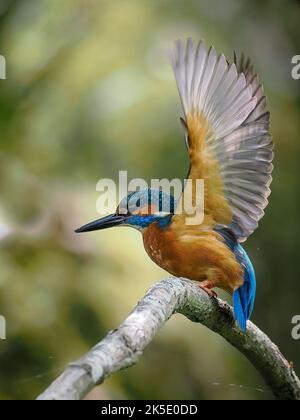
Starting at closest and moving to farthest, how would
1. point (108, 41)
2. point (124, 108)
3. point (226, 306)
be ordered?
point (226, 306) → point (124, 108) → point (108, 41)

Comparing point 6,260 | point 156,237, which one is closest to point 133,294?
point 6,260

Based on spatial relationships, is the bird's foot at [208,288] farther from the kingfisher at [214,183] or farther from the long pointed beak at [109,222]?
the long pointed beak at [109,222]

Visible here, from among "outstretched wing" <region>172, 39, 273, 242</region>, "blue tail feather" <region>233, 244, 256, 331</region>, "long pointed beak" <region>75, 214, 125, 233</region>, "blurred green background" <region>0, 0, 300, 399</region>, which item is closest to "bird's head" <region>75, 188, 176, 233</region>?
"long pointed beak" <region>75, 214, 125, 233</region>

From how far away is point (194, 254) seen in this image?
2.53 meters

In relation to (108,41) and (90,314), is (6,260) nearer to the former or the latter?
(90,314)

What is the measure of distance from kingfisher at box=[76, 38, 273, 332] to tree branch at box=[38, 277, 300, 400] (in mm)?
91

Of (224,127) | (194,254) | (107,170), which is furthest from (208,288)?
(107,170)

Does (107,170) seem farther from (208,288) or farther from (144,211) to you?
(208,288)

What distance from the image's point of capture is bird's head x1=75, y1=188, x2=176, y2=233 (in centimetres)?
254

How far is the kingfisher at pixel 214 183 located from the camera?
96.7 inches

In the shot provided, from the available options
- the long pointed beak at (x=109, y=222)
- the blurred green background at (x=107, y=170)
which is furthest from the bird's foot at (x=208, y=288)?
the blurred green background at (x=107, y=170)

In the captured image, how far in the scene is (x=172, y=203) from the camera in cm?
257

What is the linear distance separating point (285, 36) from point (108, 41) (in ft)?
4.16
